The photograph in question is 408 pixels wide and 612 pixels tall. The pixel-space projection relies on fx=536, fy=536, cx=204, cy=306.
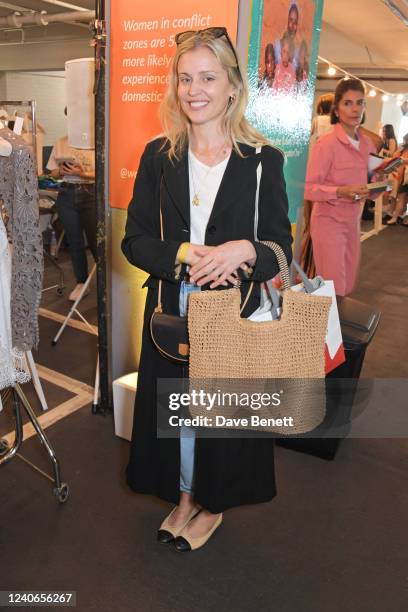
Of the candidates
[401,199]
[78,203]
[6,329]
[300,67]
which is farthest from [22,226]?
[401,199]

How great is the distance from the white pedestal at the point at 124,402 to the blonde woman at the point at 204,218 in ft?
2.17

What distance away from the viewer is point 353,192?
3027 mm

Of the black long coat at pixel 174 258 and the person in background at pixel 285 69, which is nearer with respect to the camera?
the black long coat at pixel 174 258

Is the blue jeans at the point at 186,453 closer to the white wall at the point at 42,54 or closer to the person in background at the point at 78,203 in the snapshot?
the person in background at the point at 78,203

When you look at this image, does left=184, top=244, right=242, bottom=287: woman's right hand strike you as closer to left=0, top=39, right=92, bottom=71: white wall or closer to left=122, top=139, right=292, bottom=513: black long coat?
left=122, top=139, right=292, bottom=513: black long coat

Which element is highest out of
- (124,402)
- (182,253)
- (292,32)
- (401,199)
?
(292,32)

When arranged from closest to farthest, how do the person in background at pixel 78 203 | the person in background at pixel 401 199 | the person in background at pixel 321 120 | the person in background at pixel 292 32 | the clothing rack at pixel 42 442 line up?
the clothing rack at pixel 42 442 < the person in background at pixel 292 32 < the person in background at pixel 78 203 < the person in background at pixel 321 120 < the person in background at pixel 401 199

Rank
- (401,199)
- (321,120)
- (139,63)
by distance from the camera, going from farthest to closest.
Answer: (401,199) → (321,120) → (139,63)

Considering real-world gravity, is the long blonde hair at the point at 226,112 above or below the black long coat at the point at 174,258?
above

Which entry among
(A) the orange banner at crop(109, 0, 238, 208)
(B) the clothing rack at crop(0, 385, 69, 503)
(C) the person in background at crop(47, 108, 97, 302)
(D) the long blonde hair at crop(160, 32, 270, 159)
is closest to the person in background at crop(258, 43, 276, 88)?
(A) the orange banner at crop(109, 0, 238, 208)

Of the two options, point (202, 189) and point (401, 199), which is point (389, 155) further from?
point (202, 189)

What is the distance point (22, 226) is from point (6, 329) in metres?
0.34

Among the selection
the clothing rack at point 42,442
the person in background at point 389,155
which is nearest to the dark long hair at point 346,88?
the clothing rack at point 42,442

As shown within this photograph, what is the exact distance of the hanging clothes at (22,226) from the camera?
1.68 meters
